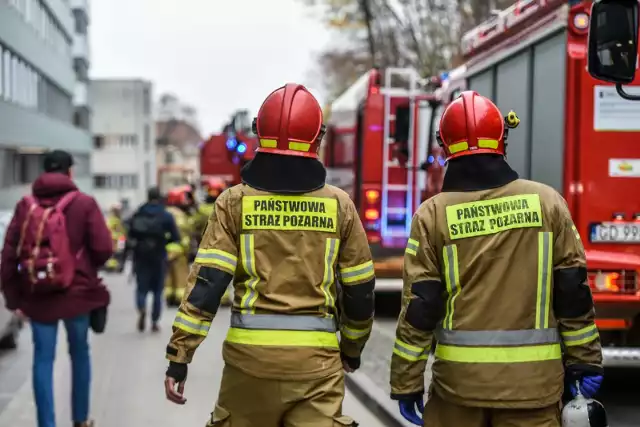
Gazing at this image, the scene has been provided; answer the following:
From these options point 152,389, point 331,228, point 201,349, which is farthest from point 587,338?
point 201,349

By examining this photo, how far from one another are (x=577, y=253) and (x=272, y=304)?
1209 millimetres

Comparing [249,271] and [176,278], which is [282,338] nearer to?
[249,271]

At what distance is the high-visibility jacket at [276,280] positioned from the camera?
3709mm

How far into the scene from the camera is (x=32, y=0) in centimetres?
3612

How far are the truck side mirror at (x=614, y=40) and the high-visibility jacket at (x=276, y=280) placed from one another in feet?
6.29

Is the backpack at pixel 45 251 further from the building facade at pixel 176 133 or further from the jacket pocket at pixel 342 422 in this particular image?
the building facade at pixel 176 133

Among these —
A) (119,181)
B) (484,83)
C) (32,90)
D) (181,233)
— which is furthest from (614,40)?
(119,181)

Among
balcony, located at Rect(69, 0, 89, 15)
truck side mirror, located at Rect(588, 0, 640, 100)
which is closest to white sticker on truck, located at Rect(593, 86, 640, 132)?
truck side mirror, located at Rect(588, 0, 640, 100)

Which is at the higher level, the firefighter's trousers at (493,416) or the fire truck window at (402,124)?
the fire truck window at (402,124)

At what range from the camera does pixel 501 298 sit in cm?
370

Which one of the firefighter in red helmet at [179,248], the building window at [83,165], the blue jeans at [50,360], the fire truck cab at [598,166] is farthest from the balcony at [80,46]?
the fire truck cab at [598,166]

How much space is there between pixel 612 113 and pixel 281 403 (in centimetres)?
403

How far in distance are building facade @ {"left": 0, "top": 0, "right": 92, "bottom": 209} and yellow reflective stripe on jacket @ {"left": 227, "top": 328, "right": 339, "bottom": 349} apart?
775 inches

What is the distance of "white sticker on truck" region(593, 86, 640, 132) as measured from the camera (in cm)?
669
